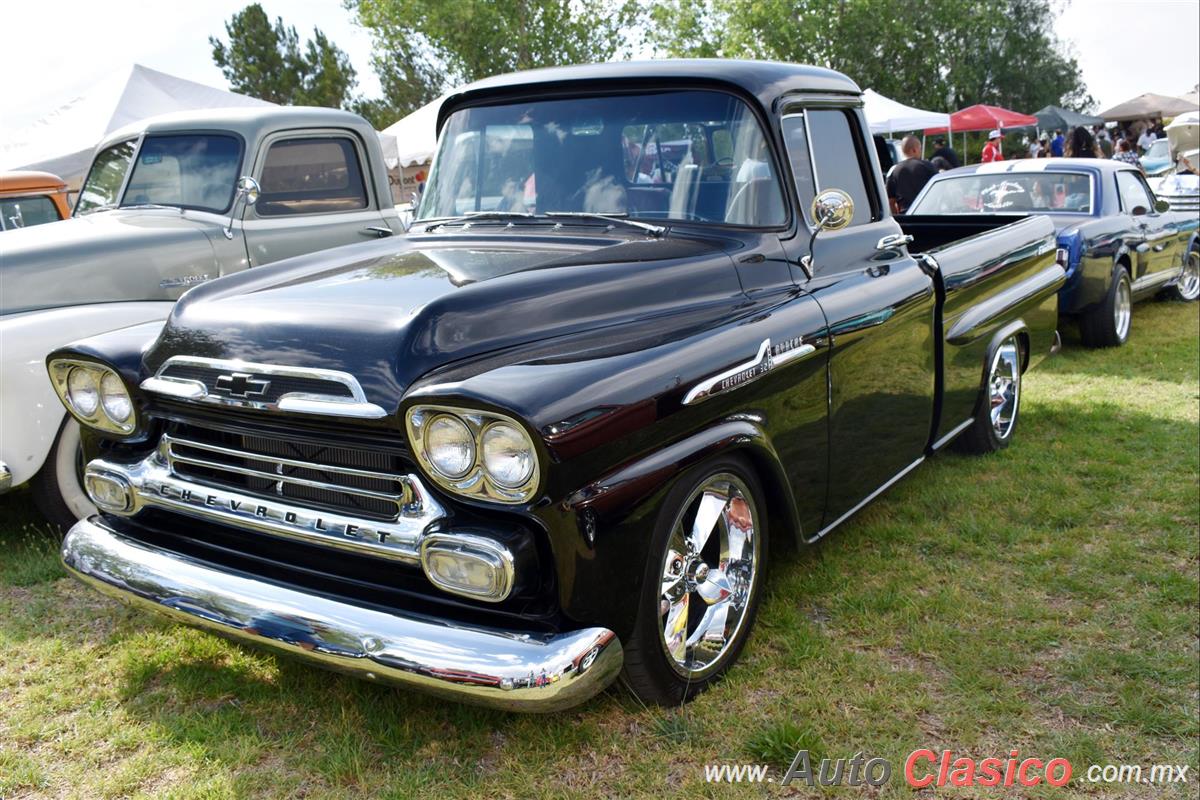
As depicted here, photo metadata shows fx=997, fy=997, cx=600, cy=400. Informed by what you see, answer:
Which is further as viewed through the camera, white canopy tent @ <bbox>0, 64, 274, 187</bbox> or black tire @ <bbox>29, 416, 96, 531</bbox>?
white canopy tent @ <bbox>0, 64, 274, 187</bbox>

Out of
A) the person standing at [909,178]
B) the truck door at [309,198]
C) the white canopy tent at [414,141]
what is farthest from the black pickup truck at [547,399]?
the white canopy tent at [414,141]

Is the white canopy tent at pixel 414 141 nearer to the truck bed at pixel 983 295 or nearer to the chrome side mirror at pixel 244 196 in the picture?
the chrome side mirror at pixel 244 196

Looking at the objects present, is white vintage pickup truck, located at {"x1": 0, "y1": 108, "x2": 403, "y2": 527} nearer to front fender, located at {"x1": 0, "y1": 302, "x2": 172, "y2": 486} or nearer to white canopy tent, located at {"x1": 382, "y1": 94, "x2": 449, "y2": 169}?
front fender, located at {"x1": 0, "y1": 302, "x2": 172, "y2": 486}

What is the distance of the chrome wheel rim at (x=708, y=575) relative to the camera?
9.36ft

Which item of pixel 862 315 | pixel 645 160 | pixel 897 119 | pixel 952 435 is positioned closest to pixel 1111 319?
pixel 952 435

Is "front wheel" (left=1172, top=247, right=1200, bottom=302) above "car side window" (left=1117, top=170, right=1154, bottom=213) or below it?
below

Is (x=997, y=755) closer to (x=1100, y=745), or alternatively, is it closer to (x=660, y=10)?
(x=1100, y=745)

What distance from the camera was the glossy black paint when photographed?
2.44 m

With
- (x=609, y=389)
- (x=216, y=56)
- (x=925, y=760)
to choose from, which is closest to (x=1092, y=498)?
(x=925, y=760)

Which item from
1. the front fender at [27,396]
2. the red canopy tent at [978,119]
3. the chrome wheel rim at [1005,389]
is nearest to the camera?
the front fender at [27,396]

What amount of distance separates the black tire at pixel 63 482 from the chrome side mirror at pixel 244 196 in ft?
5.18

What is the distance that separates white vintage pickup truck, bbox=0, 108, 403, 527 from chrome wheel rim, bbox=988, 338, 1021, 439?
11.3ft

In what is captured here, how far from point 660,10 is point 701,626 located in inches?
1791

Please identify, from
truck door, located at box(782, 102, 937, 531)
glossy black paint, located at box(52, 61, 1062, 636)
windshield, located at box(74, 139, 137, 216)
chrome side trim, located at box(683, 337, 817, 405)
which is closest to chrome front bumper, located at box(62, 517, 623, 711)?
glossy black paint, located at box(52, 61, 1062, 636)
